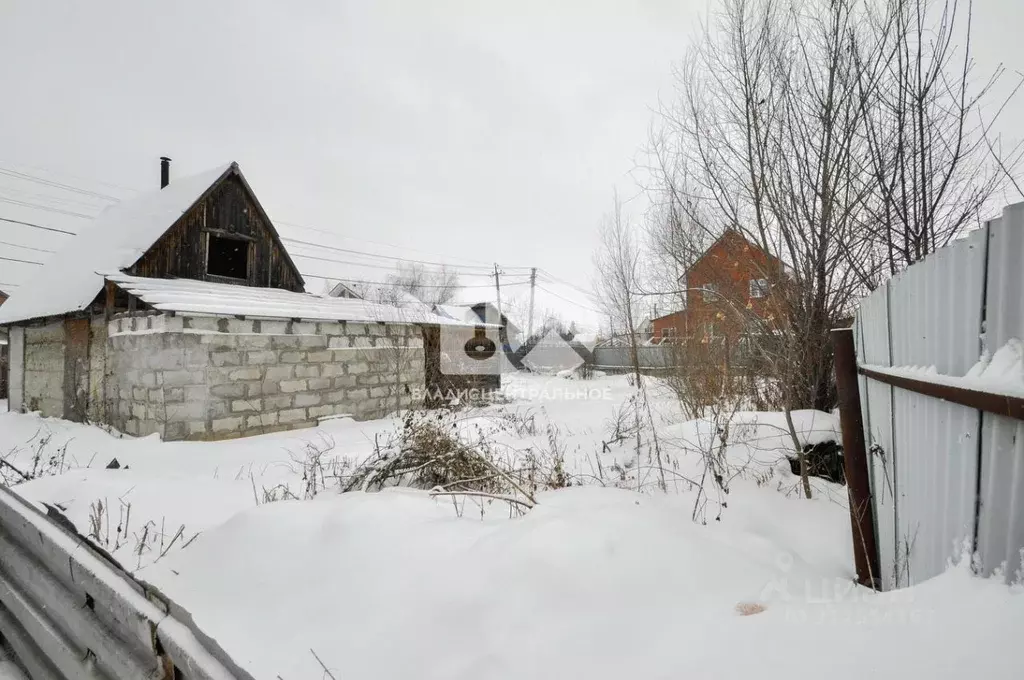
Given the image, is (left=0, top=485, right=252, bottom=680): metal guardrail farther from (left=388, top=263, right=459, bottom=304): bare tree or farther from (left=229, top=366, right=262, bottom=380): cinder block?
(left=388, top=263, right=459, bottom=304): bare tree

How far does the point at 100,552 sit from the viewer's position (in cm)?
192

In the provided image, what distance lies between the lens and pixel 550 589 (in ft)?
5.65

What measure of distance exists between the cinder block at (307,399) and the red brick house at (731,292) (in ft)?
21.7

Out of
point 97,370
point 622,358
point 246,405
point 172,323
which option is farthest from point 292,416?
point 622,358

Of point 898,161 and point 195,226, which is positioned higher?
point 195,226

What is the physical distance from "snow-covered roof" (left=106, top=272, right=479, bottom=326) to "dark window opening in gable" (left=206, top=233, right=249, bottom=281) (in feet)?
6.00

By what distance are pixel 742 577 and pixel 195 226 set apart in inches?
488

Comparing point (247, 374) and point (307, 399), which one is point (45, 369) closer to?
point (247, 374)

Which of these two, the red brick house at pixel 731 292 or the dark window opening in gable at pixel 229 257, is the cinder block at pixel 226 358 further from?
the red brick house at pixel 731 292

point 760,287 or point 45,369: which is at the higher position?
point 760,287

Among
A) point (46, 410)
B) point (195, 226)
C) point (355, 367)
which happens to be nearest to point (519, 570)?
point (355, 367)

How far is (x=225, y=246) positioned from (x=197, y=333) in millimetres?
6179

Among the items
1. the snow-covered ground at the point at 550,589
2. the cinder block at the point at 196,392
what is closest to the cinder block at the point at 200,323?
the cinder block at the point at 196,392

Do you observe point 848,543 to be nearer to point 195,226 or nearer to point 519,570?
point 519,570
